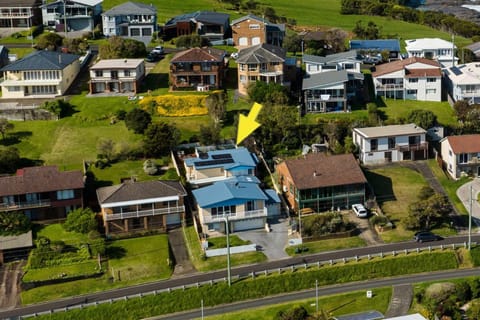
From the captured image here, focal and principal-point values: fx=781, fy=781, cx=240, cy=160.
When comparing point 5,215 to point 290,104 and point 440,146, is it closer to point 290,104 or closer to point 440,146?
point 290,104

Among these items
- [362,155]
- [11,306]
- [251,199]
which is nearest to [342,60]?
[362,155]

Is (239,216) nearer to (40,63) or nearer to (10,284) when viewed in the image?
(10,284)

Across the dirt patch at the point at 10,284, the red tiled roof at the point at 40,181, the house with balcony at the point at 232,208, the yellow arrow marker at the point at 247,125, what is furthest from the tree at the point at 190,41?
the dirt patch at the point at 10,284

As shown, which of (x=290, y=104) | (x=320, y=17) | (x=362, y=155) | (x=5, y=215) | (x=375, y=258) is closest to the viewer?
(x=375, y=258)

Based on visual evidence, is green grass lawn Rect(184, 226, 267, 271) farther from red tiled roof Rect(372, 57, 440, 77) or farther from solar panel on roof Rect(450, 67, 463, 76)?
solar panel on roof Rect(450, 67, 463, 76)

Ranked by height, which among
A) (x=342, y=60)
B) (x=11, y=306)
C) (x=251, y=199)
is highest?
(x=342, y=60)

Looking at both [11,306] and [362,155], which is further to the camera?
[362,155]

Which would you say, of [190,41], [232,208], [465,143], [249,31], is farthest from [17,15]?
[465,143]
